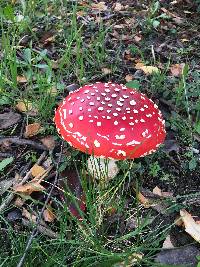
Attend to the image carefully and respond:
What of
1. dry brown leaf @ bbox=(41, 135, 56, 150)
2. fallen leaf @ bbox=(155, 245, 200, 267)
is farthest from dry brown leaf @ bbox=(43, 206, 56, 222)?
fallen leaf @ bbox=(155, 245, 200, 267)

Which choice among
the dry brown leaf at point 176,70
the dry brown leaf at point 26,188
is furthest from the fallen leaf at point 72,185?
the dry brown leaf at point 176,70

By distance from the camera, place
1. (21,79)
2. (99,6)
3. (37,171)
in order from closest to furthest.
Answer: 1. (37,171)
2. (21,79)
3. (99,6)

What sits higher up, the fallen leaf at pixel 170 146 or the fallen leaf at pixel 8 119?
the fallen leaf at pixel 8 119

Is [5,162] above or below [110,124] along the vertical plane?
below

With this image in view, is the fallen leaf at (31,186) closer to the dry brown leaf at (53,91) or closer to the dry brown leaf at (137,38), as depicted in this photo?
the dry brown leaf at (53,91)

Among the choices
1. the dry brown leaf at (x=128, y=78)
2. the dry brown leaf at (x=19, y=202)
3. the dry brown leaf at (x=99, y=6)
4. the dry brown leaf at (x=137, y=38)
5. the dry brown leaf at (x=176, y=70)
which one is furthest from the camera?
the dry brown leaf at (x=99, y=6)

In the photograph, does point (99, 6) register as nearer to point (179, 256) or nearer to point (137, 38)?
Answer: point (137, 38)

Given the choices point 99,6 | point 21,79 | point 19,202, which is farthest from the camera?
point 99,6

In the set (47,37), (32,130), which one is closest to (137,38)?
(47,37)
